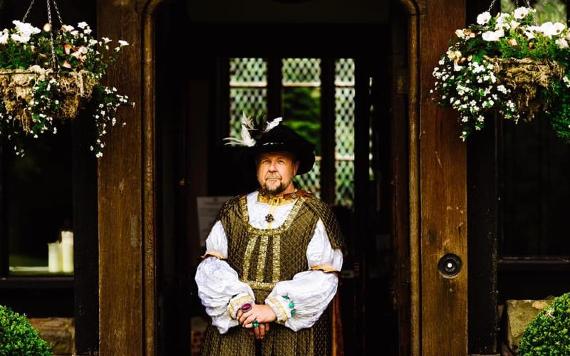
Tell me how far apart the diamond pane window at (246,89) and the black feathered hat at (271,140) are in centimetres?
433

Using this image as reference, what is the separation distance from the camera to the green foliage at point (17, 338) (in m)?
4.26

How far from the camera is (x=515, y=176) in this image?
623 centimetres

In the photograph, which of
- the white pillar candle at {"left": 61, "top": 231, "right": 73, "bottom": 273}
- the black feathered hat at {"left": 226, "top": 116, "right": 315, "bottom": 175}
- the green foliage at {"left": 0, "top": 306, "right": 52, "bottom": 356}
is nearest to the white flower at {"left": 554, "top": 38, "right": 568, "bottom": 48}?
the black feathered hat at {"left": 226, "top": 116, "right": 315, "bottom": 175}

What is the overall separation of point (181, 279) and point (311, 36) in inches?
87.1

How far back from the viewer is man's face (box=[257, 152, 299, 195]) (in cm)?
519

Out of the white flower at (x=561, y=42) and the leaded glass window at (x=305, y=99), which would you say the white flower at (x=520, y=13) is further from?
the leaded glass window at (x=305, y=99)

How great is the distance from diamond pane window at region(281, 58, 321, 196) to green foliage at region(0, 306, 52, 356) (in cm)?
558

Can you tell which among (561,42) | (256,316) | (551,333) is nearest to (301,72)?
(256,316)

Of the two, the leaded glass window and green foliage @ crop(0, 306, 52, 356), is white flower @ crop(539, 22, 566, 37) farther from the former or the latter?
the leaded glass window

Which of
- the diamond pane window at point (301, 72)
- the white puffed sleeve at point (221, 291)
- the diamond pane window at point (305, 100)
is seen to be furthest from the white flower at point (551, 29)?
the diamond pane window at point (301, 72)

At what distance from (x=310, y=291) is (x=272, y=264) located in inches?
11.5

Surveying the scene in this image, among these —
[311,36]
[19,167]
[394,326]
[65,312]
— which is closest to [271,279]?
[394,326]

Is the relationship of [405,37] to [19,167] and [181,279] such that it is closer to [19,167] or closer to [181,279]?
[181,279]

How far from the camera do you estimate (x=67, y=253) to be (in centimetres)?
555
